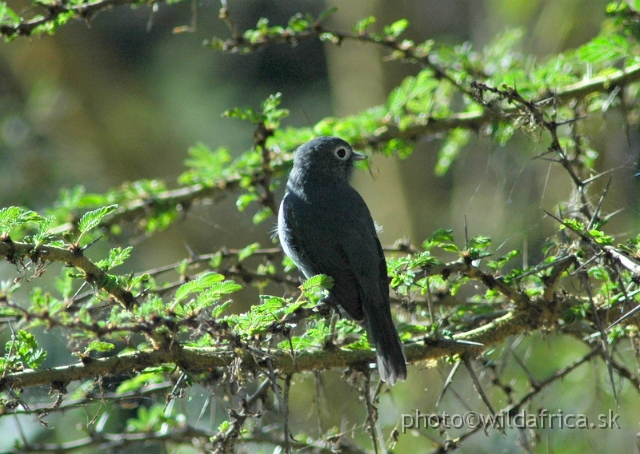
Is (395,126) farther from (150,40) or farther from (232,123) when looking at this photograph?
(150,40)

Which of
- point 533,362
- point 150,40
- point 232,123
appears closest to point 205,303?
point 533,362

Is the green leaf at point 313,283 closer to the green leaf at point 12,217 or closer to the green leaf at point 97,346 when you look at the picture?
the green leaf at point 97,346

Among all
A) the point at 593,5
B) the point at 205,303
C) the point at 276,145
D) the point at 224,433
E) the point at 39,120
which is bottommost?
the point at 224,433

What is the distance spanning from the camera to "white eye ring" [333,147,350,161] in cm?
496

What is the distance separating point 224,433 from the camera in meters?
3.02

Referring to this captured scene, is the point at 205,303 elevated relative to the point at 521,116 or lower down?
lower down

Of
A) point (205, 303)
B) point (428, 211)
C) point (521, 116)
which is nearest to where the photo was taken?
point (205, 303)

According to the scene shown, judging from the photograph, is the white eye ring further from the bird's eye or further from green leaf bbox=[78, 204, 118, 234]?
green leaf bbox=[78, 204, 118, 234]

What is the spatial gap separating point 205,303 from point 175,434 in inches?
60.4

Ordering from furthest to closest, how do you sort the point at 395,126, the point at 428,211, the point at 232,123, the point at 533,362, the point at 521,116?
the point at 232,123 → the point at 428,211 → the point at 533,362 → the point at 395,126 → the point at 521,116

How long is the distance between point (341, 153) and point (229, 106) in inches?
299

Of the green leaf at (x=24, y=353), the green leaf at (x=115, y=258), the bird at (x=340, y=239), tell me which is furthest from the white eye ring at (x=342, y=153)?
the green leaf at (x=24, y=353)

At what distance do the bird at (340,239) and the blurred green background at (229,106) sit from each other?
1585 mm

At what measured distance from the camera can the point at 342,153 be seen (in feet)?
16.4
